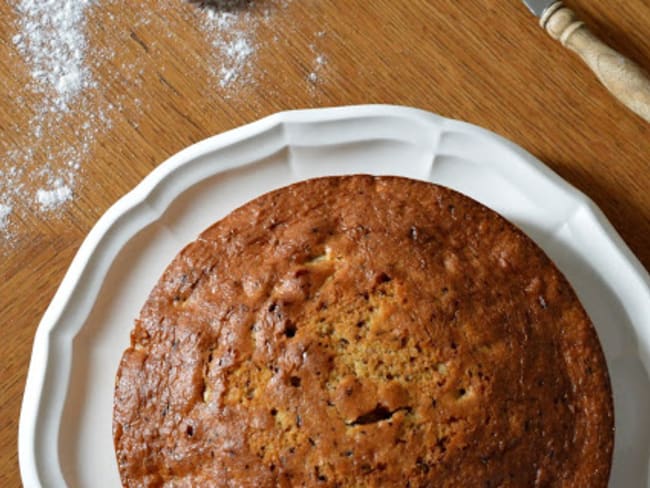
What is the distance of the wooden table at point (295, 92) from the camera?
1779 mm

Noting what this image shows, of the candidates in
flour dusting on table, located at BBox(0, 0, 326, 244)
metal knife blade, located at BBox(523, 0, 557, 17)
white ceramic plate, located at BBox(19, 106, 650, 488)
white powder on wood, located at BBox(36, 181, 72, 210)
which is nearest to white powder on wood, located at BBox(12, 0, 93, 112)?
flour dusting on table, located at BBox(0, 0, 326, 244)

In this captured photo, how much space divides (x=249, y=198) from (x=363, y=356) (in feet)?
1.35

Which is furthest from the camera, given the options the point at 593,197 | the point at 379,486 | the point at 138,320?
the point at 593,197

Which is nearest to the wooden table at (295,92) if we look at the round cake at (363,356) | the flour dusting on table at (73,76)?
the flour dusting on table at (73,76)

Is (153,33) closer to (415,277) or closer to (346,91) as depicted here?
(346,91)

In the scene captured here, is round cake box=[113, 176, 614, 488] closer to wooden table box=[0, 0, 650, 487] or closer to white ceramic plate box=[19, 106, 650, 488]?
white ceramic plate box=[19, 106, 650, 488]

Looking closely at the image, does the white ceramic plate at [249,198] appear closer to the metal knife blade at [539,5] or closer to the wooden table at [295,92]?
the wooden table at [295,92]

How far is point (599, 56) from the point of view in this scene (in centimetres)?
170

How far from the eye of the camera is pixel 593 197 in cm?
177

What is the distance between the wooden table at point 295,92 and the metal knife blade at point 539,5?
4 cm

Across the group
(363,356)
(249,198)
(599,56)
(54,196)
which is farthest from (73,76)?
(599,56)

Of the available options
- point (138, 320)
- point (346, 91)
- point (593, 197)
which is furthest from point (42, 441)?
point (593, 197)

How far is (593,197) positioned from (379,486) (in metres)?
0.70

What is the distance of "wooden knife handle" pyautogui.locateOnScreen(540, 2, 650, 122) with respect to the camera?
65.5 inches
